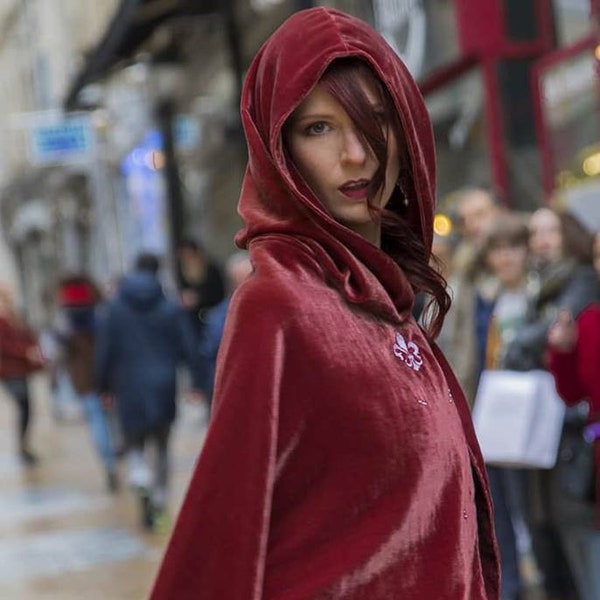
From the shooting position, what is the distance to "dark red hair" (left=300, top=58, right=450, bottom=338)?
206 cm

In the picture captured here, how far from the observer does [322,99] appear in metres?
2.06

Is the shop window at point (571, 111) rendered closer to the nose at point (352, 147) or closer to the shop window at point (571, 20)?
the shop window at point (571, 20)

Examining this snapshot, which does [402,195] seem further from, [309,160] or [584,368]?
[584,368]

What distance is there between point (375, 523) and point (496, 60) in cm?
1002

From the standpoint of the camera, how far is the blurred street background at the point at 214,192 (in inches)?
248

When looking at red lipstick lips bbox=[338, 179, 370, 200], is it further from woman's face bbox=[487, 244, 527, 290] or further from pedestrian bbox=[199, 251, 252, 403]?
pedestrian bbox=[199, 251, 252, 403]

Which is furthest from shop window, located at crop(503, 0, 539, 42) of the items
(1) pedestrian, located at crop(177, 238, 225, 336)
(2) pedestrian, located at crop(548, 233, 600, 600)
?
(2) pedestrian, located at crop(548, 233, 600, 600)

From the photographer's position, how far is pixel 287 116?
202 centimetres

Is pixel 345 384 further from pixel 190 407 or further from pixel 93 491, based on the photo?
pixel 190 407

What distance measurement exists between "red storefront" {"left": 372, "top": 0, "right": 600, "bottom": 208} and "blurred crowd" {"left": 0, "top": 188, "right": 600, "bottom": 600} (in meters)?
3.19

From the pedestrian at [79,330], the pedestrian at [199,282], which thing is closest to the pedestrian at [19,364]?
the pedestrian at [79,330]

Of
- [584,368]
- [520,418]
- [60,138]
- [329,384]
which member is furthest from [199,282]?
[329,384]

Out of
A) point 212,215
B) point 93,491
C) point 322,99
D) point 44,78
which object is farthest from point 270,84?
point 44,78

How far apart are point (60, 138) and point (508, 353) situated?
1513 centimetres
